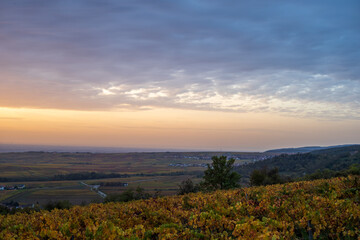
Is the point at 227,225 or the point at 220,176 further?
the point at 220,176

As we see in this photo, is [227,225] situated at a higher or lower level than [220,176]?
higher

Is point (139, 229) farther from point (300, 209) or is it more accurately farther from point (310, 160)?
point (310, 160)

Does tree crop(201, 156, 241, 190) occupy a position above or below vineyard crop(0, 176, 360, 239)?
below

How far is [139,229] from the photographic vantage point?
27.1 ft

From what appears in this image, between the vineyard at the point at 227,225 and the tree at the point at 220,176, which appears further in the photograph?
the tree at the point at 220,176

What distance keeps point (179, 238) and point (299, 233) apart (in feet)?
16.4

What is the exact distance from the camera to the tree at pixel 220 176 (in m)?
42.8

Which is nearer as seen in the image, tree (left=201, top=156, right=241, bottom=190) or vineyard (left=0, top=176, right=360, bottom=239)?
vineyard (left=0, top=176, right=360, bottom=239)

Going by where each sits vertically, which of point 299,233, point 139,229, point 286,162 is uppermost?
point 139,229

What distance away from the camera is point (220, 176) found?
43.0 m

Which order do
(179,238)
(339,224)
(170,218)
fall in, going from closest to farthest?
(179,238) → (339,224) → (170,218)

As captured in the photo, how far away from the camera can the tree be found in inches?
1683

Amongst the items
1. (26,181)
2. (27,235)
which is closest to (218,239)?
(27,235)

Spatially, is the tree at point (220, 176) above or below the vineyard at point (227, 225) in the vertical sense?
below
